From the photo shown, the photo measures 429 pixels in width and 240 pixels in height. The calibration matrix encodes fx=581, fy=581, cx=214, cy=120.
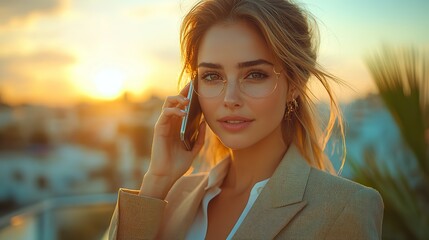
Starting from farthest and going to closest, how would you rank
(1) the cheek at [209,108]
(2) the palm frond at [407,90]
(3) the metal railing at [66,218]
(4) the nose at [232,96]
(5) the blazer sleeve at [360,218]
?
(3) the metal railing at [66,218] < (2) the palm frond at [407,90] < (1) the cheek at [209,108] < (4) the nose at [232,96] < (5) the blazer sleeve at [360,218]

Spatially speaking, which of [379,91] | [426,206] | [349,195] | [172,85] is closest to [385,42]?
[379,91]

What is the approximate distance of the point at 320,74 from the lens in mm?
2494

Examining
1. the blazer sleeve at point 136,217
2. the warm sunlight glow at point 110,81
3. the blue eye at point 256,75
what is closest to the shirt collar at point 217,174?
the blazer sleeve at point 136,217

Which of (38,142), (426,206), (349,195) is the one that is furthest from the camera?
(38,142)

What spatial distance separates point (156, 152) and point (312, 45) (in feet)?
2.79

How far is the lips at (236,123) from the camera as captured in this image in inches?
92.4

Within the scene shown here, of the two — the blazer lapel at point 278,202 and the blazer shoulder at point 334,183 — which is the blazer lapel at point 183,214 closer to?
the blazer lapel at point 278,202

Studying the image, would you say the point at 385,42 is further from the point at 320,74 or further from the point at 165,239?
the point at 165,239

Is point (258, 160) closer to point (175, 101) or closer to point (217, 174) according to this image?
point (217, 174)

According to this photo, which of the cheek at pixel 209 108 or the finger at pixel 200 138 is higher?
the cheek at pixel 209 108

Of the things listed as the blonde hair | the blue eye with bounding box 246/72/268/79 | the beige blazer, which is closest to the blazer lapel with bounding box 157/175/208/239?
the beige blazer

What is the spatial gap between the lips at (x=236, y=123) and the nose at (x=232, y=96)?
0.16 feet

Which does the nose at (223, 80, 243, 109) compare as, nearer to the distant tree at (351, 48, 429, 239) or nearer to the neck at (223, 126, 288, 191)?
the neck at (223, 126, 288, 191)

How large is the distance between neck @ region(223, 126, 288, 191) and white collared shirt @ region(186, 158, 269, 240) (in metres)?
0.07
